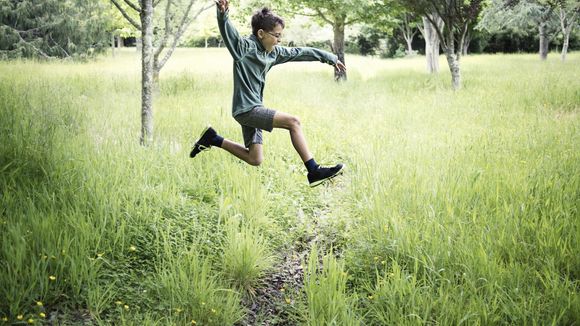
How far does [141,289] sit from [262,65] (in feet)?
7.89

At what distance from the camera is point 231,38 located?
14.2ft

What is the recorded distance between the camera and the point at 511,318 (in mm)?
2770

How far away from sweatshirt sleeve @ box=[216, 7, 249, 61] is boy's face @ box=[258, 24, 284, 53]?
16 cm

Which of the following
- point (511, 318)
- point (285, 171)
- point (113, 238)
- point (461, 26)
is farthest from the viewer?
point (461, 26)

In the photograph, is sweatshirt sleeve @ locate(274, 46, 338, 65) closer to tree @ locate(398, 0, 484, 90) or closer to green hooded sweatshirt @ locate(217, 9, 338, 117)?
green hooded sweatshirt @ locate(217, 9, 338, 117)

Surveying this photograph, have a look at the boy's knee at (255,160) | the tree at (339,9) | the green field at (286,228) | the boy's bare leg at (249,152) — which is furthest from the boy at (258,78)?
the tree at (339,9)

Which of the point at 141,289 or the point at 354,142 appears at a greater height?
the point at 354,142

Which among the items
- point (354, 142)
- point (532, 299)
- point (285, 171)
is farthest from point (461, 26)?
point (532, 299)

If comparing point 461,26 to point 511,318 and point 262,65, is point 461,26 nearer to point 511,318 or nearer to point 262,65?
point 262,65

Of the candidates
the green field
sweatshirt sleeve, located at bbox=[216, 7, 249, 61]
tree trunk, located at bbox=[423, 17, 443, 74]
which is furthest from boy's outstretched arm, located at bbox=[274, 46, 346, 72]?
tree trunk, located at bbox=[423, 17, 443, 74]

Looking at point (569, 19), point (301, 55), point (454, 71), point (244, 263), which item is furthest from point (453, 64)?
point (569, 19)

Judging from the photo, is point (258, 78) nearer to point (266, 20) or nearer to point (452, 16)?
point (266, 20)

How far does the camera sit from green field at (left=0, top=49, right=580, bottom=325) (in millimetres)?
2951

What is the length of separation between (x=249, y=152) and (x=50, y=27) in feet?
65.0
